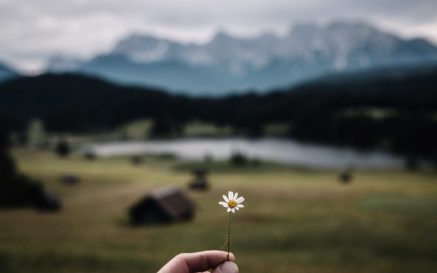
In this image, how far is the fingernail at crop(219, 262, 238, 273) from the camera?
2.38m

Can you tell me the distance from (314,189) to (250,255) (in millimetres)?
40002

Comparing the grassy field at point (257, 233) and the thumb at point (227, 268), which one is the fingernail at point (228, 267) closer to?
the thumb at point (227, 268)

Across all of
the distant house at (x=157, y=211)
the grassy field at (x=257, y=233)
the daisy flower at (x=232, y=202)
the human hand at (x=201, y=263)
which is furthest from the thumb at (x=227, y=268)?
the distant house at (x=157, y=211)

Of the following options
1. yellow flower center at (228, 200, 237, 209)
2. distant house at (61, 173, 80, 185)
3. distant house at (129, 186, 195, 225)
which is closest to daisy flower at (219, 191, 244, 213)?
yellow flower center at (228, 200, 237, 209)

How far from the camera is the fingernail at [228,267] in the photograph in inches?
Answer: 93.7

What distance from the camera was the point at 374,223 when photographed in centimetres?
3070

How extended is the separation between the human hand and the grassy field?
1222 cm

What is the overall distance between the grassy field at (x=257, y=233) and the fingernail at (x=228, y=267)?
12.5 m

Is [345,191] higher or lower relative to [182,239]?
higher

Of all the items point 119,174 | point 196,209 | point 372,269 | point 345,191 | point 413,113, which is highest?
point 413,113

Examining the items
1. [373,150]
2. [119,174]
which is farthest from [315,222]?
[373,150]

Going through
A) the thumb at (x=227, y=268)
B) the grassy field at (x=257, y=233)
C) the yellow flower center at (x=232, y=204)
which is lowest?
the thumb at (x=227, y=268)

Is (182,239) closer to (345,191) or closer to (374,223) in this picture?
(374,223)

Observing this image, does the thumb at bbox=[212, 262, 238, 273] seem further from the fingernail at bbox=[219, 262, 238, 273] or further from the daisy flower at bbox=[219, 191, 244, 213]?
the daisy flower at bbox=[219, 191, 244, 213]
